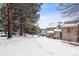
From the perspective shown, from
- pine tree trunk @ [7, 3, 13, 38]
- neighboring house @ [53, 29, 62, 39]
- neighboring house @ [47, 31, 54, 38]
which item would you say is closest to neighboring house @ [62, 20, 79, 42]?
neighboring house @ [53, 29, 62, 39]

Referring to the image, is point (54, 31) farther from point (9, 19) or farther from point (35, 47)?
point (9, 19)

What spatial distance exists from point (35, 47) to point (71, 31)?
22.0 inches

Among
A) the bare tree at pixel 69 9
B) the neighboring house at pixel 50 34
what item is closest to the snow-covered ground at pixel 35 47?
the neighboring house at pixel 50 34

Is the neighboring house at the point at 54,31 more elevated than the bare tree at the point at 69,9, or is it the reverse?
the bare tree at the point at 69,9

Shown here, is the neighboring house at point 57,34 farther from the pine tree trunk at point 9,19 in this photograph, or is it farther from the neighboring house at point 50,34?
the pine tree trunk at point 9,19

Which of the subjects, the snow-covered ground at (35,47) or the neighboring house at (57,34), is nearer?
the snow-covered ground at (35,47)

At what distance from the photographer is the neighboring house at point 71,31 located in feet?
10.2

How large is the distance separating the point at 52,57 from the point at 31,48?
318 mm

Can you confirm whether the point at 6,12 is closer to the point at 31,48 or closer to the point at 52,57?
the point at 31,48

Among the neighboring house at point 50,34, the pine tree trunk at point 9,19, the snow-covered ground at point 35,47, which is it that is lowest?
the snow-covered ground at point 35,47

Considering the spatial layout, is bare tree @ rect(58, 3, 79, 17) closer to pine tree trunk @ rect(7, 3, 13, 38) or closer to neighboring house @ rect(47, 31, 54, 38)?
neighboring house @ rect(47, 31, 54, 38)

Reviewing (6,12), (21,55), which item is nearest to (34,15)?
(6,12)

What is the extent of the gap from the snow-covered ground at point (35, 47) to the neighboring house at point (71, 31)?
0.10 meters

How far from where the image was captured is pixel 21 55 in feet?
10.00
